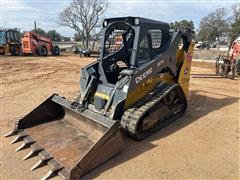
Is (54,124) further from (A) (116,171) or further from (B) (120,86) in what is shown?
(A) (116,171)

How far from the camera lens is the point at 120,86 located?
434cm

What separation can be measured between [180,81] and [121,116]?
6.51 ft

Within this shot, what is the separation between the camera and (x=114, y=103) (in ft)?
14.2

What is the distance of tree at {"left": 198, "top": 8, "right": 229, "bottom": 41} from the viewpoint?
163ft

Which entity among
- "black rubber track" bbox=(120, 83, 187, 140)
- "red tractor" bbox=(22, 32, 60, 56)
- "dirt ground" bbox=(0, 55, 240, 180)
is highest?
"red tractor" bbox=(22, 32, 60, 56)

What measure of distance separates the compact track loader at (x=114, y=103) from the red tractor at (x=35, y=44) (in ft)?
62.8

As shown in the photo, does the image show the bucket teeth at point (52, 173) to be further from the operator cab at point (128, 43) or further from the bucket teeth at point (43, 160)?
the operator cab at point (128, 43)

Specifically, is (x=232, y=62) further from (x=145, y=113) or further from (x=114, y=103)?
(x=114, y=103)

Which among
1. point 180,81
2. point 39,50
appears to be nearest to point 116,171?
point 180,81

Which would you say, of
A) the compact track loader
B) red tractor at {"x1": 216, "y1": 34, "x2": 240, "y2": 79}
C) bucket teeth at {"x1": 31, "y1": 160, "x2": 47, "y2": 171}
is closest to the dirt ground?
bucket teeth at {"x1": 31, "y1": 160, "x2": 47, "y2": 171}

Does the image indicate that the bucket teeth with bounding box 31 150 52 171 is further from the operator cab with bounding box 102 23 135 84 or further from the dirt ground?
the operator cab with bounding box 102 23 135 84

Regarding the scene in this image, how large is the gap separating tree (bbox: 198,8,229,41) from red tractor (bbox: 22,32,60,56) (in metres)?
36.4

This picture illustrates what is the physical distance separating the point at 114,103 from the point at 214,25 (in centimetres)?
5165

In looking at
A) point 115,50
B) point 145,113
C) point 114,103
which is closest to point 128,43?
point 115,50
